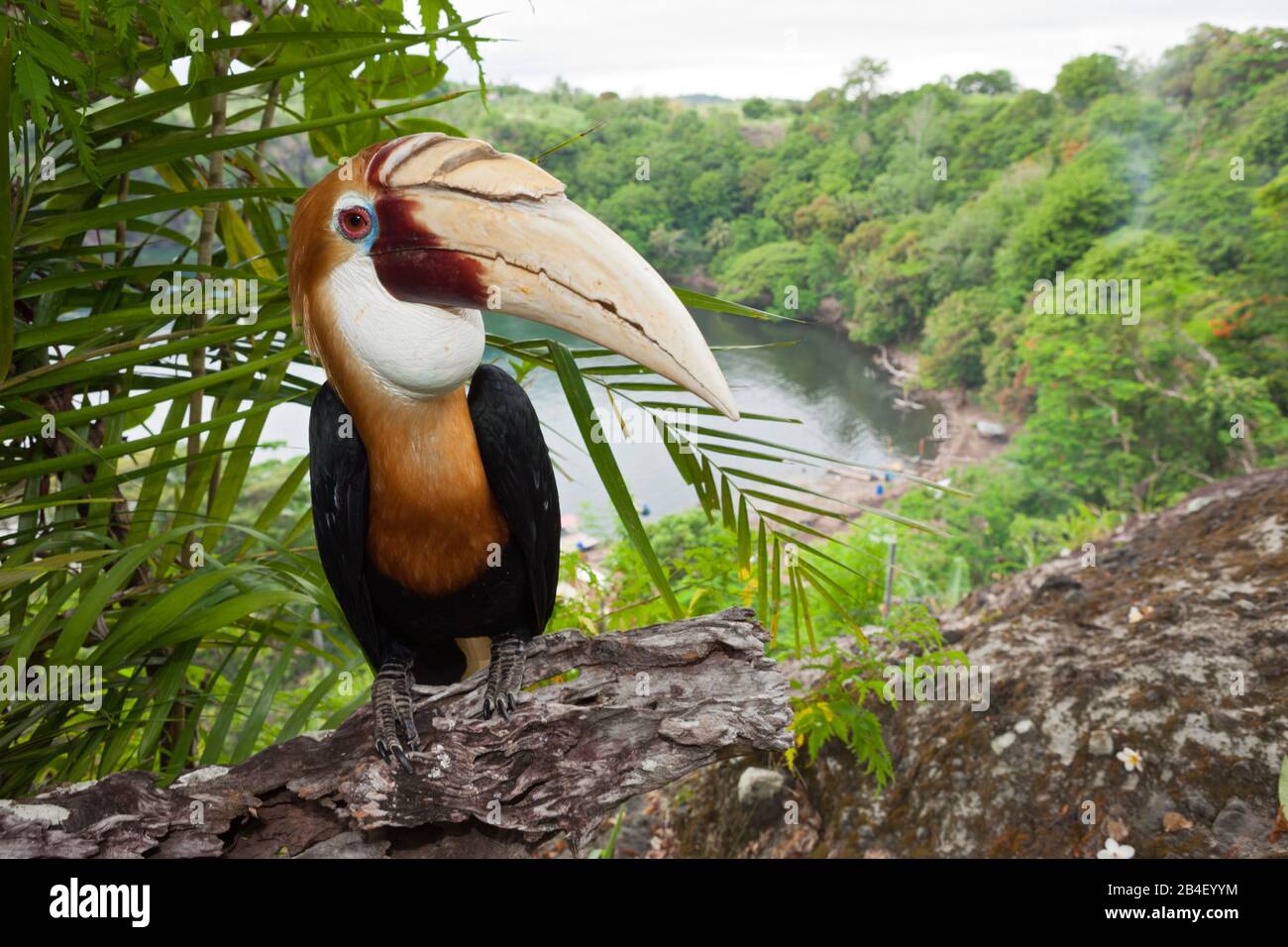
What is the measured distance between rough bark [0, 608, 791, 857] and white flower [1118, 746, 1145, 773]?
143 centimetres

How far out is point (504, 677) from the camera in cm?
113

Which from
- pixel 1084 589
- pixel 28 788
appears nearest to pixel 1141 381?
pixel 1084 589

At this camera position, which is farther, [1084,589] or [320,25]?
[1084,589]

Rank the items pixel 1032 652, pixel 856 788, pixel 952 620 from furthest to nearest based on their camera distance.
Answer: pixel 952 620 < pixel 1032 652 < pixel 856 788

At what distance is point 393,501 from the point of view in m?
1.06

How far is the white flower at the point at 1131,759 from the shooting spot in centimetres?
213

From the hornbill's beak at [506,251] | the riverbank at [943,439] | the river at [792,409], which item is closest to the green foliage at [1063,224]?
the riverbank at [943,439]

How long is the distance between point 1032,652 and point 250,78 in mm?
2332

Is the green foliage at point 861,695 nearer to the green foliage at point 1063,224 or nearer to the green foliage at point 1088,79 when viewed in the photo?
the green foliage at point 1063,224

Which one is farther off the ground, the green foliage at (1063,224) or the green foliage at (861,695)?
the green foliage at (1063,224)

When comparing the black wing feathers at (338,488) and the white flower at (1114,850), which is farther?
the white flower at (1114,850)

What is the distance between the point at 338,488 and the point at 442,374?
0.20 meters
